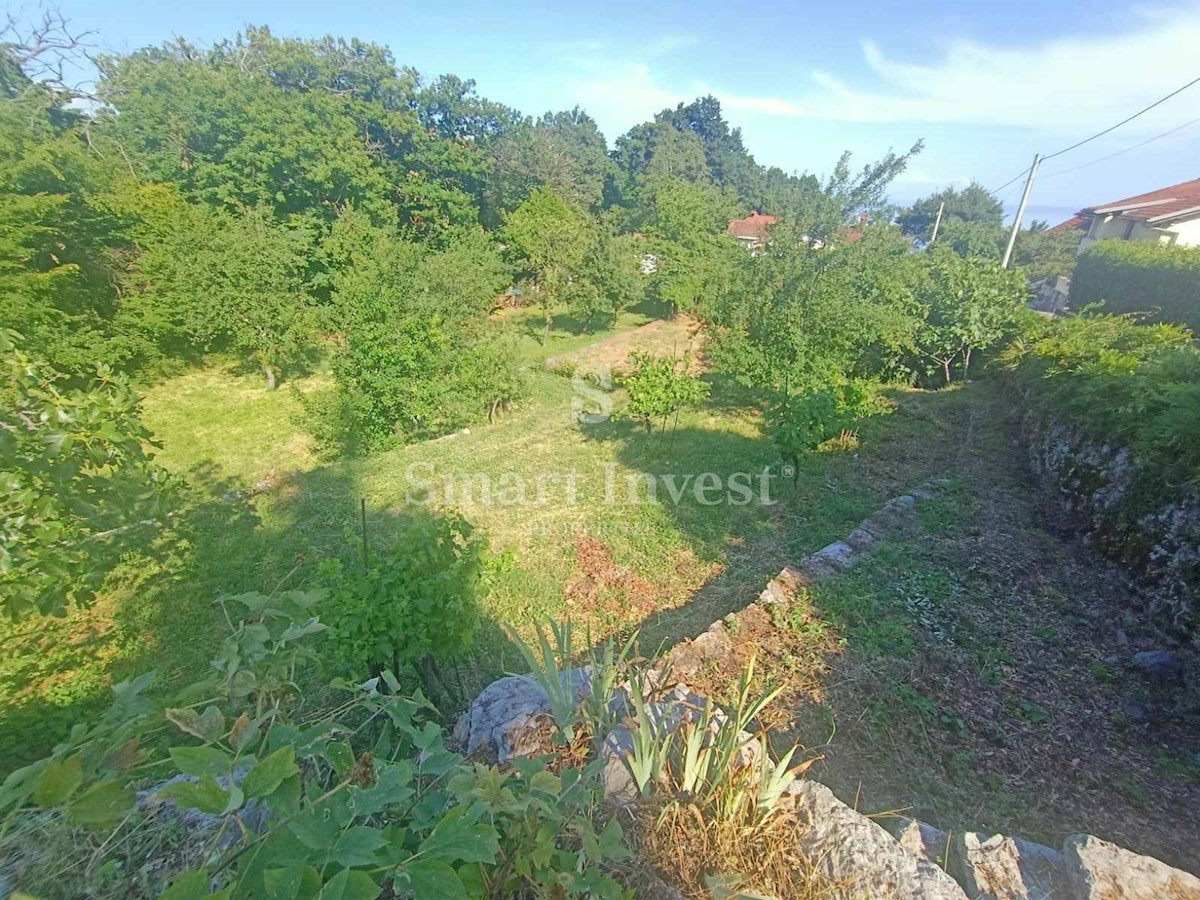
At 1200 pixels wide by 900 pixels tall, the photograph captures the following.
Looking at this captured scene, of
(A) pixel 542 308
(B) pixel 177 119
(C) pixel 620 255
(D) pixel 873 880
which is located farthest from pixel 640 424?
(B) pixel 177 119

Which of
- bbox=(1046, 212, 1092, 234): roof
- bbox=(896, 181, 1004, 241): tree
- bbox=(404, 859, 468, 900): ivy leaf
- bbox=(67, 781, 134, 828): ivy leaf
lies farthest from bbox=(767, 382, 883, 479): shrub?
bbox=(896, 181, 1004, 241): tree

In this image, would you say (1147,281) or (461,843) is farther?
(1147,281)

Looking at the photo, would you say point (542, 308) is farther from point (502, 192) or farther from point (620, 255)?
point (502, 192)

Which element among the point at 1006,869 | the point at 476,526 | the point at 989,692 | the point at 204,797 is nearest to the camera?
the point at 204,797

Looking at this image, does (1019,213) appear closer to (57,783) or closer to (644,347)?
(644,347)

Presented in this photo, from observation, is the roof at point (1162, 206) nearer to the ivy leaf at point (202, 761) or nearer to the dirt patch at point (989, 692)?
the dirt patch at point (989, 692)

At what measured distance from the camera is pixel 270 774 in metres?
0.90

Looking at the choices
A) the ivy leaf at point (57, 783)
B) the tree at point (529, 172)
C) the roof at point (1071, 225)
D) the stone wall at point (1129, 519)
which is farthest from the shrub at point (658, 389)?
the roof at point (1071, 225)

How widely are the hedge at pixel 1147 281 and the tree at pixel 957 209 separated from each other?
A: 34.2 metres

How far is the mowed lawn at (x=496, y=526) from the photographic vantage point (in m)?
4.43

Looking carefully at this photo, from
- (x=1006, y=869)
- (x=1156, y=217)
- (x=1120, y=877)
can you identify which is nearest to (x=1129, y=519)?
(x=1120, y=877)

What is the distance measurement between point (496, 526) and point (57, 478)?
15.1ft

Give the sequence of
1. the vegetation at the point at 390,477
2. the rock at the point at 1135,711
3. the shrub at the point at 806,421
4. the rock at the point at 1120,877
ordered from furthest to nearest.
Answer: the shrub at the point at 806,421 → the rock at the point at 1135,711 → the rock at the point at 1120,877 → the vegetation at the point at 390,477

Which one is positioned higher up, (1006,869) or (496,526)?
(1006,869)
